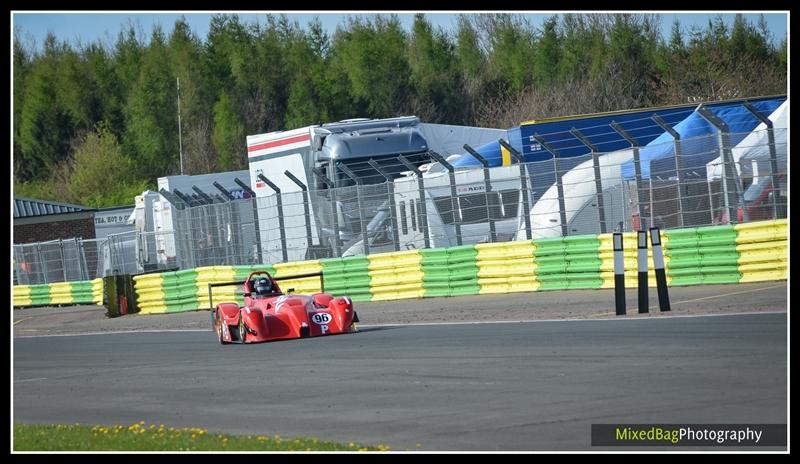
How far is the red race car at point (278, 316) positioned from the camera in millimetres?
16328

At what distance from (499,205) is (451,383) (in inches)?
482

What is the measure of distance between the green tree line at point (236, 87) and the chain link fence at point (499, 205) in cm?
3185

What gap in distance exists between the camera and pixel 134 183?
70.0 m

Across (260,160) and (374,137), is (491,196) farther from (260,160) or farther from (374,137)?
(260,160)

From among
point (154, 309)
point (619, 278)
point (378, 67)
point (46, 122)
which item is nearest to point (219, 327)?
point (619, 278)

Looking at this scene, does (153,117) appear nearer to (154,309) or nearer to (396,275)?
(154,309)

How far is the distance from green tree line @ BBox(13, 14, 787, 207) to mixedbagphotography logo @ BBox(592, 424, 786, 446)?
49868 millimetres

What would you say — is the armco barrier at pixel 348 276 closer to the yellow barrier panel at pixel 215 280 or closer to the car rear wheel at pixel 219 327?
the yellow barrier panel at pixel 215 280

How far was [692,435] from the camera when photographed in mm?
7781

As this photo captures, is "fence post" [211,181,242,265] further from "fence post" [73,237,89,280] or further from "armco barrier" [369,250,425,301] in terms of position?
"fence post" [73,237,89,280]

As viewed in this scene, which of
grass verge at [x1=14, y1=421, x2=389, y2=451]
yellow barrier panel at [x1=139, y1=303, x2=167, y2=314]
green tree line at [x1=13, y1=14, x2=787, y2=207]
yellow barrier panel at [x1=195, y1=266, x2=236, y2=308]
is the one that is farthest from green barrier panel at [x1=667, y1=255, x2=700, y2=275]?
green tree line at [x1=13, y1=14, x2=787, y2=207]

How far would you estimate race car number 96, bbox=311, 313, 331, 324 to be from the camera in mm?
16453
